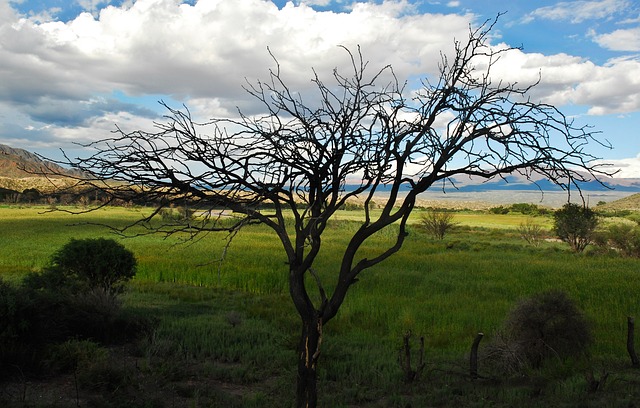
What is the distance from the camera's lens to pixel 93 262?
14945mm

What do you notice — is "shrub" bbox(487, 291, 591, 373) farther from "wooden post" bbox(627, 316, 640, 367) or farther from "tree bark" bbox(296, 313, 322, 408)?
"tree bark" bbox(296, 313, 322, 408)

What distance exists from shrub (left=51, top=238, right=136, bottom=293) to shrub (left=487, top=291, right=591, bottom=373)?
10710mm

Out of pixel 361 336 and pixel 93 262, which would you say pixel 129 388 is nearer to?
pixel 361 336

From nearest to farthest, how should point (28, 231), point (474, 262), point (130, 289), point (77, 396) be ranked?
point (77, 396) < point (130, 289) < point (474, 262) < point (28, 231)

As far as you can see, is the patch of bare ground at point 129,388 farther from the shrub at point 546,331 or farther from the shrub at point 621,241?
the shrub at point 621,241

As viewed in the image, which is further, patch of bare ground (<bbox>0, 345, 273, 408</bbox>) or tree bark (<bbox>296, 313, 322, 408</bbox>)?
patch of bare ground (<bbox>0, 345, 273, 408</bbox>)

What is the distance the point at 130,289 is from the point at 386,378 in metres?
12.4

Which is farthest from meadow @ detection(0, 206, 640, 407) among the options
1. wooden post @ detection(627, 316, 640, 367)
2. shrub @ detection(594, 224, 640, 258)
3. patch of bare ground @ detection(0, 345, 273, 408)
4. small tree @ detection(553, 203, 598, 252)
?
shrub @ detection(594, 224, 640, 258)

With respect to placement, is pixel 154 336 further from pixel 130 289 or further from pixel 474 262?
pixel 474 262

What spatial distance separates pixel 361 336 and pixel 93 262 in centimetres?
834

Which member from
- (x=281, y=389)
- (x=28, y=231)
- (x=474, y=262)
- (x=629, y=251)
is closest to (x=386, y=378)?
(x=281, y=389)

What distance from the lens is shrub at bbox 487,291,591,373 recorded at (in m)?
10.1

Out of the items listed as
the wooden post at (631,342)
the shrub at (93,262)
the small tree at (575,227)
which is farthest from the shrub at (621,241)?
the shrub at (93,262)

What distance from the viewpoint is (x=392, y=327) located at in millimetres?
13203
